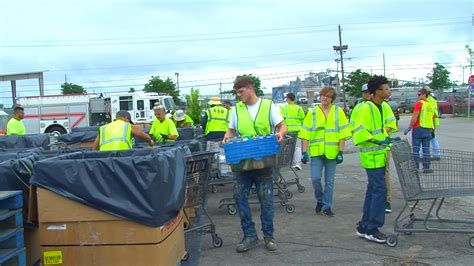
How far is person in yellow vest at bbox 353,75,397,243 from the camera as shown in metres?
6.14

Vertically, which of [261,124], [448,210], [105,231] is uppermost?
[261,124]

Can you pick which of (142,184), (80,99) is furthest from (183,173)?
(80,99)

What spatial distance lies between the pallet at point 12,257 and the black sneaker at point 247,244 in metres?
2.69

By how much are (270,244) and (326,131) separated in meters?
2.41

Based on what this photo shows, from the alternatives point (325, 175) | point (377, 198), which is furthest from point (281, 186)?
point (377, 198)

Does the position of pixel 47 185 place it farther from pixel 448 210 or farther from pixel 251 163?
pixel 448 210

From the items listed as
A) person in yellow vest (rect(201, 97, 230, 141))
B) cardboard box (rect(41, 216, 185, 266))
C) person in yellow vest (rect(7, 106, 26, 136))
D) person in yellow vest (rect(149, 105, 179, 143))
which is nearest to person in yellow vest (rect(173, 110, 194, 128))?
person in yellow vest (rect(201, 97, 230, 141))

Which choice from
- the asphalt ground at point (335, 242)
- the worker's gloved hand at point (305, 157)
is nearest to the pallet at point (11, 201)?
the asphalt ground at point (335, 242)

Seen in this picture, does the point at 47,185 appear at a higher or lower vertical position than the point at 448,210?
higher

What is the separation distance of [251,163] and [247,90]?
0.92 m

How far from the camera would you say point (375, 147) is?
6.22 metres

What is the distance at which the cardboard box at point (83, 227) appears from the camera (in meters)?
4.45

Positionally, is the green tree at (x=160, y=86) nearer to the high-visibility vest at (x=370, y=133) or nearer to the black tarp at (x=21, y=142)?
the black tarp at (x=21, y=142)

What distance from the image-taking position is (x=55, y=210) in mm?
4480
